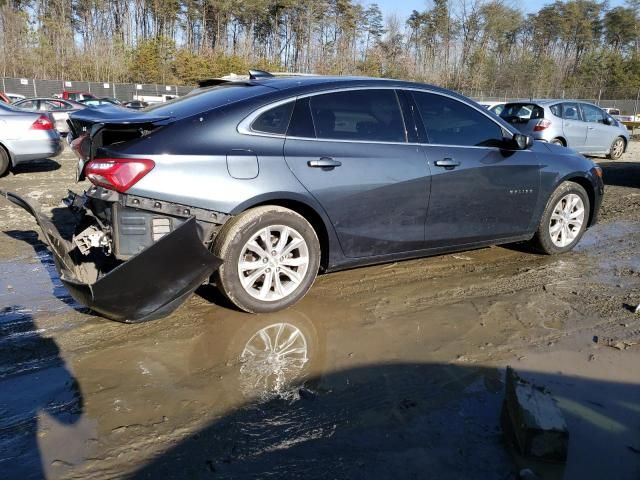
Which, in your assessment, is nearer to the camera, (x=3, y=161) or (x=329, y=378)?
(x=329, y=378)

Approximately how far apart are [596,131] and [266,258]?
1258cm

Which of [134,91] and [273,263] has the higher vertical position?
[134,91]

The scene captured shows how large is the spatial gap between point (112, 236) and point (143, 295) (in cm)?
45

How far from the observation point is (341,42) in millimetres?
62062

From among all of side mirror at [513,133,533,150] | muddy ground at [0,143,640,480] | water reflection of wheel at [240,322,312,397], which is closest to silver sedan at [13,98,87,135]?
muddy ground at [0,143,640,480]

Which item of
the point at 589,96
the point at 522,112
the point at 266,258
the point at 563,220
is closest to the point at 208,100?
the point at 266,258

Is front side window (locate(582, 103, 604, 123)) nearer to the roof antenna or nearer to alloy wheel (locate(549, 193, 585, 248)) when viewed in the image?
alloy wheel (locate(549, 193, 585, 248))

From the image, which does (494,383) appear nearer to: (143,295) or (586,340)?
(586,340)

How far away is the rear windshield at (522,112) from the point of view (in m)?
12.5

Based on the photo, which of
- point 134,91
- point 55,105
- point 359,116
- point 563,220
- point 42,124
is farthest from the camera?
point 134,91

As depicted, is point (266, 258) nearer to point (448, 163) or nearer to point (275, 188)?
point (275, 188)

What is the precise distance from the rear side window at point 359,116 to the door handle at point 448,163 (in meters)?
0.36

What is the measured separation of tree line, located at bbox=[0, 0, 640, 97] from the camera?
49.3 metres

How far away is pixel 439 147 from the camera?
4477 mm
